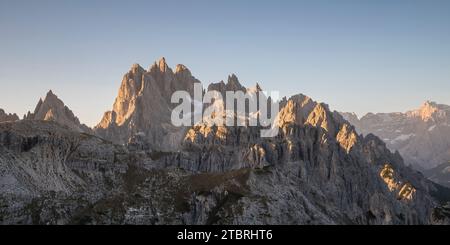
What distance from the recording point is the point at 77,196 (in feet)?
634
